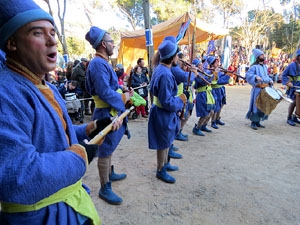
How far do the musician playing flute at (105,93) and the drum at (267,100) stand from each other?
4.05 meters

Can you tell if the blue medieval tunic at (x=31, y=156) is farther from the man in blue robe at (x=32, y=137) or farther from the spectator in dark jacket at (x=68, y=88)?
the spectator in dark jacket at (x=68, y=88)

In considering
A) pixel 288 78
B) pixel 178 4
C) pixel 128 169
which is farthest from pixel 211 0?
pixel 128 169

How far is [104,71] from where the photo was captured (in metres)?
2.34

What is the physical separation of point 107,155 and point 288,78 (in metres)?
6.14

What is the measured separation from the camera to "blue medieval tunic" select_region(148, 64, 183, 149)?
2.71 metres

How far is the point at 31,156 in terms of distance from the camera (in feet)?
2.47

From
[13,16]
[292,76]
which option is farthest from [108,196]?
[292,76]

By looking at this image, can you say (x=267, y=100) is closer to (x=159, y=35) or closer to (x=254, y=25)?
(x=159, y=35)

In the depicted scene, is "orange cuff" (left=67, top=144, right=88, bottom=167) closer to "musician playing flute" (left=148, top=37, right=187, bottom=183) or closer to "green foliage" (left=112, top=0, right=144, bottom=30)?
"musician playing flute" (left=148, top=37, right=187, bottom=183)

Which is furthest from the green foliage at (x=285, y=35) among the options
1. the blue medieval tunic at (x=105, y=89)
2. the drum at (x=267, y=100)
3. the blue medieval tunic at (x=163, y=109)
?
the blue medieval tunic at (x=105, y=89)

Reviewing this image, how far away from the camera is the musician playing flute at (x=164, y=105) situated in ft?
8.93

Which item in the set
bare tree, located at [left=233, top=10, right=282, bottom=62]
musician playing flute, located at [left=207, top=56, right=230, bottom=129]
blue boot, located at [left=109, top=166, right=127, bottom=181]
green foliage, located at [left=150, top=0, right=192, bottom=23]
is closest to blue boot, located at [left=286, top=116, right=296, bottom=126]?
musician playing flute, located at [left=207, top=56, right=230, bottom=129]

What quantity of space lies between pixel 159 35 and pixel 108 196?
7668mm

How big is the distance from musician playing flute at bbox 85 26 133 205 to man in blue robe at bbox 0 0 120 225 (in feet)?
4.21
